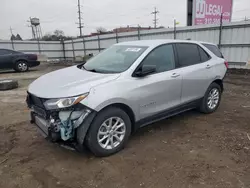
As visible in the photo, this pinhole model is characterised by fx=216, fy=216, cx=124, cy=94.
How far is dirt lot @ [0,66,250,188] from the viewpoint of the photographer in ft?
8.61

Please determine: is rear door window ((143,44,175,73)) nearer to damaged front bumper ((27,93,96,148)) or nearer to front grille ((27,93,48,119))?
damaged front bumper ((27,93,96,148))

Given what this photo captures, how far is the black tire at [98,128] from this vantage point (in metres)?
2.88

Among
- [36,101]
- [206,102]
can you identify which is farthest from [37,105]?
[206,102]

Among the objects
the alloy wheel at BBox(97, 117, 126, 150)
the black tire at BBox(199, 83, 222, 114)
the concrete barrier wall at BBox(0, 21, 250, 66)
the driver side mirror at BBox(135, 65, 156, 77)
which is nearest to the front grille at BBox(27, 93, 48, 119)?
the alloy wheel at BBox(97, 117, 126, 150)

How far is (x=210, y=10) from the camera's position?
12.8 meters

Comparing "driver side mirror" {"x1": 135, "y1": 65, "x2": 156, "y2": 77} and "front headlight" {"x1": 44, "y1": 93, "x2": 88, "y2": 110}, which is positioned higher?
"driver side mirror" {"x1": 135, "y1": 65, "x2": 156, "y2": 77}

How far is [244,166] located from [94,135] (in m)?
2.04

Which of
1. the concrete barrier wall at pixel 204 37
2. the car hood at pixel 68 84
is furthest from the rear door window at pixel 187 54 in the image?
the concrete barrier wall at pixel 204 37

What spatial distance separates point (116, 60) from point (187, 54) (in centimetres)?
150

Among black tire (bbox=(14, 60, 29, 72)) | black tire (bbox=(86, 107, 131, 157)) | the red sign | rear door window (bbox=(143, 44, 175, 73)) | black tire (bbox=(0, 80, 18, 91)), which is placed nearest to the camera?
black tire (bbox=(86, 107, 131, 157))

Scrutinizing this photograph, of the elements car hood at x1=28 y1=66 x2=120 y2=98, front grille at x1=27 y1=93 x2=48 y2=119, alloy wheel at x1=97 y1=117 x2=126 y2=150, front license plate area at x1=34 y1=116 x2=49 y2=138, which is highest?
car hood at x1=28 y1=66 x2=120 y2=98

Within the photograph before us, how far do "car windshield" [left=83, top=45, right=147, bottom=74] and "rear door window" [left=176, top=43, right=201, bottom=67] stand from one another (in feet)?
2.73

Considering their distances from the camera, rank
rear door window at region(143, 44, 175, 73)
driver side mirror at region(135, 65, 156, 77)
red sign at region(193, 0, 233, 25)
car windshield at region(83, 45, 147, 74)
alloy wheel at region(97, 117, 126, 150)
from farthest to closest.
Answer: red sign at region(193, 0, 233, 25) → rear door window at region(143, 44, 175, 73) → car windshield at region(83, 45, 147, 74) → driver side mirror at region(135, 65, 156, 77) → alloy wheel at region(97, 117, 126, 150)

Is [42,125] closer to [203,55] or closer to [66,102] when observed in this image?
[66,102]
